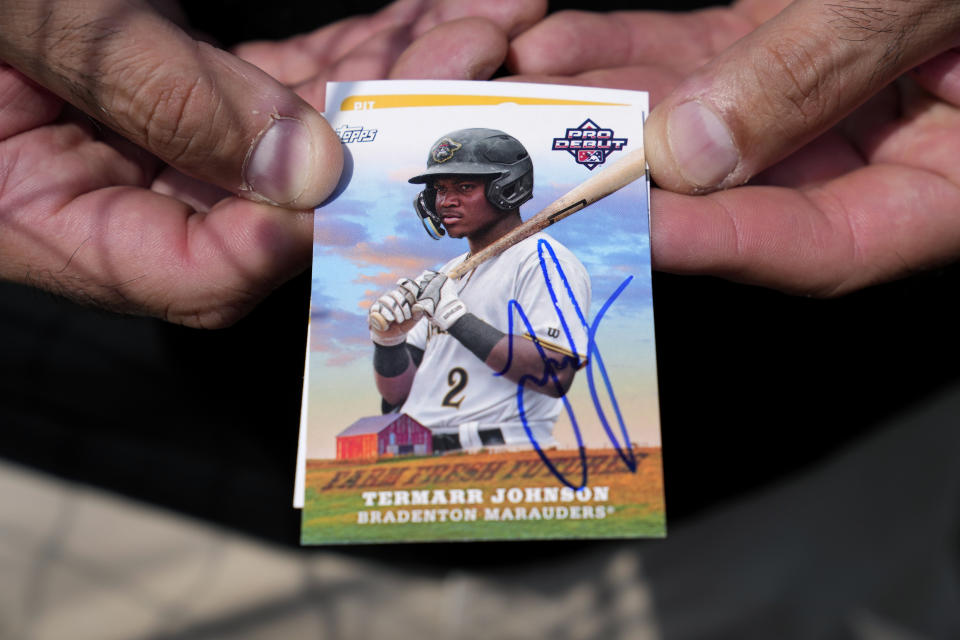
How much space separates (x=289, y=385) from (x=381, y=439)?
90cm

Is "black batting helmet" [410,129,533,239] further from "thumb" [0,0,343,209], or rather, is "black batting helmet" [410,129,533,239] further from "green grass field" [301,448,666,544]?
"green grass field" [301,448,666,544]

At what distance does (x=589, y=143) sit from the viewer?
3.44 feet

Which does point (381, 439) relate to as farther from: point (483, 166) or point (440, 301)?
point (483, 166)

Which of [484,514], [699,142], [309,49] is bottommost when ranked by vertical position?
[484,514]

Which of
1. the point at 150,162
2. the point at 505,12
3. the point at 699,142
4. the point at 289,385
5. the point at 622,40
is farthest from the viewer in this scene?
the point at 289,385

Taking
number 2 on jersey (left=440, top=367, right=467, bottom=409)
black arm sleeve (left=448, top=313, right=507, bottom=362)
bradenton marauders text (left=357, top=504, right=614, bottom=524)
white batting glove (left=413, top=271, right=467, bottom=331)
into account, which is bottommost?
bradenton marauders text (left=357, top=504, right=614, bottom=524)

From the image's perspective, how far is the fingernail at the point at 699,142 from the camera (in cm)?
100

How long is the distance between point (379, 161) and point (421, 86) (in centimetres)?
15

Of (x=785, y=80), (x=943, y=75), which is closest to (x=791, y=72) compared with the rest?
(x=785, y=80)

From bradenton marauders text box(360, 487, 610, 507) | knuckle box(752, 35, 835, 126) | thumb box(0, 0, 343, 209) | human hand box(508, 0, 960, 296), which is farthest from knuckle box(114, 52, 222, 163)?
knuckle box(752, 35, 835, 126)

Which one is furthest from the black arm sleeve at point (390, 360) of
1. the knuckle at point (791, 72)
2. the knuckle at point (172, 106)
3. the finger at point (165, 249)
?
the knuckle at point (791, 72)

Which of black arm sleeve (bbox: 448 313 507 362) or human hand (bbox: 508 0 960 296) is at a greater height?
human hand (bbox: 508 0 960 296)

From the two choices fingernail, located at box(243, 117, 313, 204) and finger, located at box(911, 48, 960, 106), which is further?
finger, located at box(911, 48, 960, 106)

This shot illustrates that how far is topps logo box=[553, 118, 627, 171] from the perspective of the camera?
1.04m
